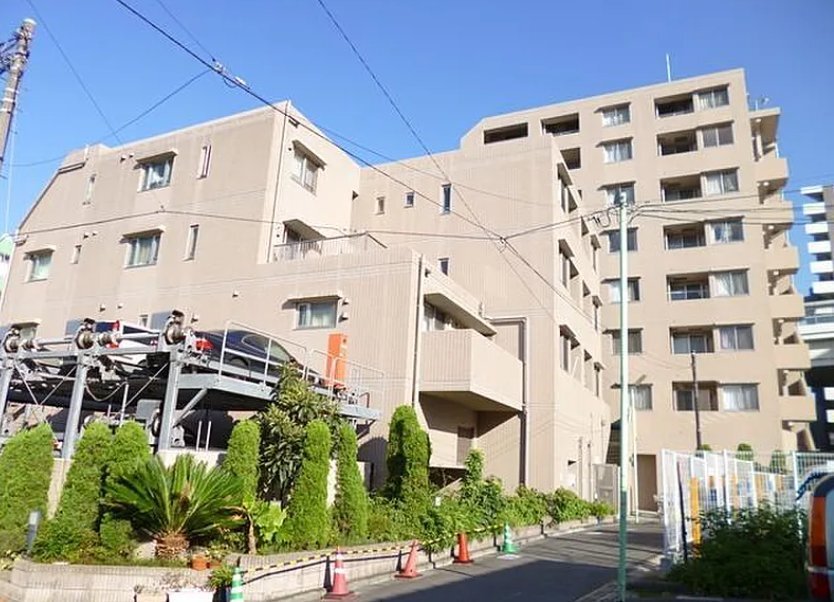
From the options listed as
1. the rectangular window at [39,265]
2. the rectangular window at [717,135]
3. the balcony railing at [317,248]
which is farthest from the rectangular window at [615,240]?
the rectangular window at [39,265]

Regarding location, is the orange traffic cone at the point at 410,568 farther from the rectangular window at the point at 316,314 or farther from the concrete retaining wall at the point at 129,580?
the rectangular window at the point at 316,314

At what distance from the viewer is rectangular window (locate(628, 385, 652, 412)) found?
119 ft

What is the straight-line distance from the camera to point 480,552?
1486cm

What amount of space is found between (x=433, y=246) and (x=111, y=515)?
16.6 m

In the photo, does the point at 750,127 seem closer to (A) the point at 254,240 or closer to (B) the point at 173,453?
(A) the point at 254,240

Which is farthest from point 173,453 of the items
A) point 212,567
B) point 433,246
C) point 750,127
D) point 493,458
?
point 750,127

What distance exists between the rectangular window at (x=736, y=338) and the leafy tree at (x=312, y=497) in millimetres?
29972

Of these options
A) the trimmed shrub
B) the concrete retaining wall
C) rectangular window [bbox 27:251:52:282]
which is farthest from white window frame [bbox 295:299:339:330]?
rectangular window [bbox 27:251:52:282]

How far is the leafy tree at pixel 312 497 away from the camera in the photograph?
35.9ft

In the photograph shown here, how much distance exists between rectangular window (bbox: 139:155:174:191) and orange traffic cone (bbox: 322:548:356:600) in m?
17.7

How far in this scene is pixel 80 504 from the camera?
33.4ft

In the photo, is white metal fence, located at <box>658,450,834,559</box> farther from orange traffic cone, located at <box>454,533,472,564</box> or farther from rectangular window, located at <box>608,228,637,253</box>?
rectangular window, located at <box>608,228,637,253</box>

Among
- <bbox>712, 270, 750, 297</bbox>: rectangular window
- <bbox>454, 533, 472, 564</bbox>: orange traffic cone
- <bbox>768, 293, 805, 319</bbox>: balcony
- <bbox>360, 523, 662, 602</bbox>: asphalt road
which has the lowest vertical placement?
<bbox>360, 523, 662, 602</bbox>: asphalt road

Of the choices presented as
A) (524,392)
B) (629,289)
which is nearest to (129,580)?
(524,392)
